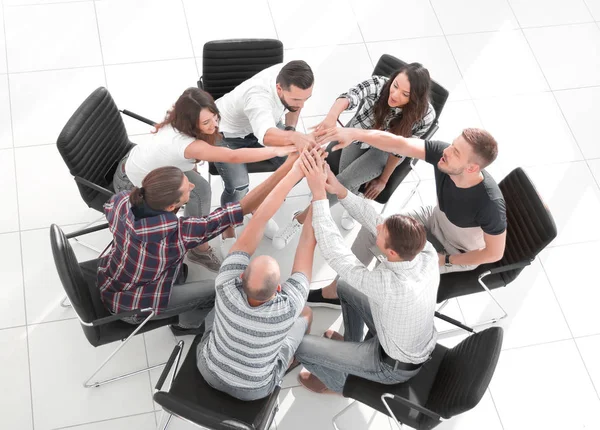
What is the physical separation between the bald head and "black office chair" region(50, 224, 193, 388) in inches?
25.3

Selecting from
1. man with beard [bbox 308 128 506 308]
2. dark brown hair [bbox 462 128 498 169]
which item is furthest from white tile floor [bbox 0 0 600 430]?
dark brown hair [bbox 462 128 498 169]

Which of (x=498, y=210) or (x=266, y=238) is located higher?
(x=498, y=210)

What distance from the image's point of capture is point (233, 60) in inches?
137

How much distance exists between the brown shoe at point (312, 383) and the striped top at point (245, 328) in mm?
686

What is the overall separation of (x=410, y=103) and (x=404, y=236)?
0.96m

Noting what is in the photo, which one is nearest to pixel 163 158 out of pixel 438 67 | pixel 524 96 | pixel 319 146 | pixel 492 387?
pixel 319 146

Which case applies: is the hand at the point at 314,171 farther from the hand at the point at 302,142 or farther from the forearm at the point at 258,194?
the forearm at the point at 258,194

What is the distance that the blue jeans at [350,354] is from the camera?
2.76m

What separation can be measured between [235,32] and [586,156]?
8.63ft

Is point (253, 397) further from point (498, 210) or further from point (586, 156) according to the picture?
point (586, 156)

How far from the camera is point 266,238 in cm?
375

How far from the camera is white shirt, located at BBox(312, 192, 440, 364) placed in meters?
2.53

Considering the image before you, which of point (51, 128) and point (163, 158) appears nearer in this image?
point (163, 158)

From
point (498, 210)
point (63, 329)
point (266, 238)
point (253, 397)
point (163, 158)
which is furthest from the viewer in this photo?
point (266, 238)
